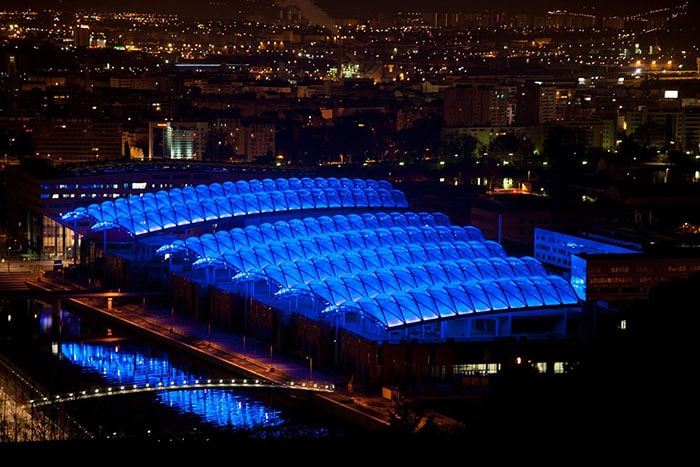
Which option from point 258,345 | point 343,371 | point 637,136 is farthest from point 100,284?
point 637,136

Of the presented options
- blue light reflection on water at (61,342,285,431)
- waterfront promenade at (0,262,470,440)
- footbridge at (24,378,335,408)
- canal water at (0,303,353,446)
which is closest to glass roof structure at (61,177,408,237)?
waterfront promenade at (0,262,470,440)

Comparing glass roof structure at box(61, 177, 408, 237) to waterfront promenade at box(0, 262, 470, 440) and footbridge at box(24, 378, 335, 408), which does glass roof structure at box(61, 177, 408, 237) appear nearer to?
waterfront promenade at box(0, 262, 470, 440)

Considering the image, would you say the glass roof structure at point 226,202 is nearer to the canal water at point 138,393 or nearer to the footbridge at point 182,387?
the canal water at point 138,393

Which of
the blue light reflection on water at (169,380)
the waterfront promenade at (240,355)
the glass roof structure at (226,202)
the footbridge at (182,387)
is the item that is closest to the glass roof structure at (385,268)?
the waterfront promenade at (240,355)

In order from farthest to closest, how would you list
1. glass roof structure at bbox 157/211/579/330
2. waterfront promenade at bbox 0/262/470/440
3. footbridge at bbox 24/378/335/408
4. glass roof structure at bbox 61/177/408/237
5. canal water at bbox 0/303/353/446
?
1. glass roof structure at bbox 61/177/408/237
2. glass roof structure at bbox 157/211/579/330
3. footbridge at bbox 24/378/335/408
4. waterfront promenade at bbox 0/262/470/440
5. canal water at bbox 0/303/353/446

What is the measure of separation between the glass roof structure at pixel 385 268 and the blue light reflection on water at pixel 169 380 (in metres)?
2.27

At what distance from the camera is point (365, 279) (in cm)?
3319

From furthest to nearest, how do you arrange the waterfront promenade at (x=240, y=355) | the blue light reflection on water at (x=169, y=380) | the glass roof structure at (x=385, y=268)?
the glass roof structure at (x=385, y=268) < the blue light reflection on water at (x=169, y=380) < the waterfront promenade at (x=240, y=355)

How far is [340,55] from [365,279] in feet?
269

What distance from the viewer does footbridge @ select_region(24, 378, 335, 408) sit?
1164 inches

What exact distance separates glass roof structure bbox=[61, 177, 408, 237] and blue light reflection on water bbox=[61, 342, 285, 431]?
6956mm

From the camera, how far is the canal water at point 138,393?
2766cm

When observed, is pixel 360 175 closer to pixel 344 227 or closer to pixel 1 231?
pixel 1 231

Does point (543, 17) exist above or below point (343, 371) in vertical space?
above
